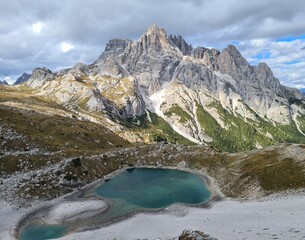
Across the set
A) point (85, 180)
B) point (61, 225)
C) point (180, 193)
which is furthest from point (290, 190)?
point (85, 180)

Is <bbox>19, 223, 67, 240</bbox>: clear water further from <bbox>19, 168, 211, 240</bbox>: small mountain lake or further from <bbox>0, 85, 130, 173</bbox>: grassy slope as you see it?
<bbox>0, 85, 130, 173</bbox>: grassy slope

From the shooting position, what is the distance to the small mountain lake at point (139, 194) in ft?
245

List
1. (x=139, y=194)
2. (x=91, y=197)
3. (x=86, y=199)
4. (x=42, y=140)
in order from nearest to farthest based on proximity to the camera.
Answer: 1. (x=86, y=199)
2. (x=91, y=197)
3. (x=139, y=194)
4. (x=42, y=140)

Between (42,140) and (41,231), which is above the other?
(42,140)

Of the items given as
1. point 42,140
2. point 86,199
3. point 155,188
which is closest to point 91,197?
point 86,199

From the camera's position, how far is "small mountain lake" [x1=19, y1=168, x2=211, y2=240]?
7475cm

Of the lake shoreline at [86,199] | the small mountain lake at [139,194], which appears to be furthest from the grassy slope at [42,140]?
the small mountain lake at [139,194]

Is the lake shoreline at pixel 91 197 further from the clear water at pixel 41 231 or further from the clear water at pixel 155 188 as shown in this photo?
the clear water at pixel 155 188

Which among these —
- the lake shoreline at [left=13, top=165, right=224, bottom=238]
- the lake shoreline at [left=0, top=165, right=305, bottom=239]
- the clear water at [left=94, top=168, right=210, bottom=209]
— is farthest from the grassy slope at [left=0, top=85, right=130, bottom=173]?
the clear water at [left=94, top=168, right=210, bottom=209]

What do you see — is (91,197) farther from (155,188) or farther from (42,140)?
(42,140)

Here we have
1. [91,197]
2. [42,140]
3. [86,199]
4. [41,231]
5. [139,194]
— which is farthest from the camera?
[42,140]

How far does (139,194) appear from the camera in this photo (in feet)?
330

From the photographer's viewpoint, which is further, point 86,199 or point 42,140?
A: point 42,140

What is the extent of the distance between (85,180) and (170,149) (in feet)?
166
